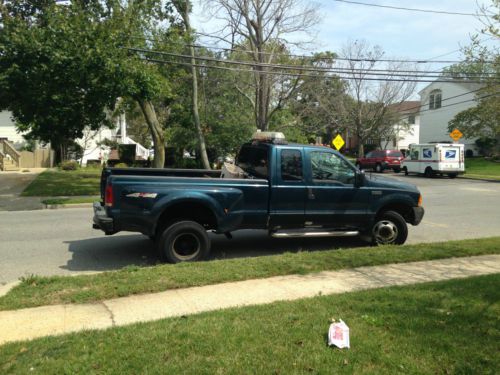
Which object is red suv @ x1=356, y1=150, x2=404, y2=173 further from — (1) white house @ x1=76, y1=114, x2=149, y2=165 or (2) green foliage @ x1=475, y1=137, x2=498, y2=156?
(1) white house @ x1=76, y1=114, x2=149, y2=165

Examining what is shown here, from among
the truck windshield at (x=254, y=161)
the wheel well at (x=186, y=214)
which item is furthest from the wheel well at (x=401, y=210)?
the wheel well at (x=186, y=214)

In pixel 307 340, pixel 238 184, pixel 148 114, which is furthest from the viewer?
pixel 148 114

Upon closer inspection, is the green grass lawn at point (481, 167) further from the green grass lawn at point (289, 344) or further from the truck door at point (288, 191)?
the green grass lawn at point (289, 344)

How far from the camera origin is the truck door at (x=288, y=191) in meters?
7.67

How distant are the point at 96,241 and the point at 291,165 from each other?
167 inches

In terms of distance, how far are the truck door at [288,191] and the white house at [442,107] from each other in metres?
41.1

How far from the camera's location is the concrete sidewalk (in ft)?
15.2

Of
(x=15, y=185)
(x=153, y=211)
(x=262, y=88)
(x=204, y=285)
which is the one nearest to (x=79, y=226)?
(x=153, y=211)

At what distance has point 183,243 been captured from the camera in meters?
7.27

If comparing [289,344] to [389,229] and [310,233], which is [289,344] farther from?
[389,229]

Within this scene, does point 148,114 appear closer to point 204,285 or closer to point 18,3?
point 18,3

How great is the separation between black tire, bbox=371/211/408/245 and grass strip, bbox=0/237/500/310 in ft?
1.65

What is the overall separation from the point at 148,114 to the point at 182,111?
796 cm

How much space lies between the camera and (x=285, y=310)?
4.78 m
